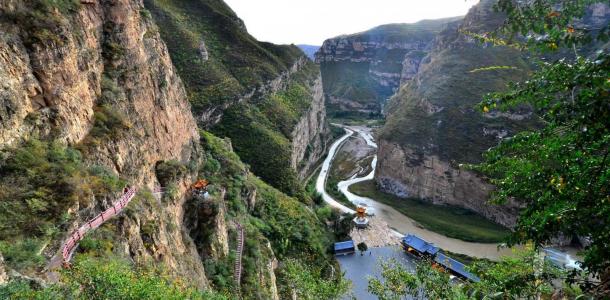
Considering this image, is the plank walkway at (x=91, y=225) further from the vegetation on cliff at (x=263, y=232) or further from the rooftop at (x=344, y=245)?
the rooftop at (x=344, y=245)

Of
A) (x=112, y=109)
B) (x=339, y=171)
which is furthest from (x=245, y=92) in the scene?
(x=112, y=109)

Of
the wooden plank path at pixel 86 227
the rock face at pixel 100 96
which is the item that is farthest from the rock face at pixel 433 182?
the wooden plank path at pixel 86 227

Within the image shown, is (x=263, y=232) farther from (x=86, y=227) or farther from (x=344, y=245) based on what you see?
(x=86, y=227)

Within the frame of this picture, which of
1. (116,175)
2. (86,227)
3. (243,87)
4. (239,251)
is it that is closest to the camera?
(86,227)

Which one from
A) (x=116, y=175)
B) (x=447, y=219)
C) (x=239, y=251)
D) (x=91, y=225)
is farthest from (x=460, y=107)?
(x=91, y=225)

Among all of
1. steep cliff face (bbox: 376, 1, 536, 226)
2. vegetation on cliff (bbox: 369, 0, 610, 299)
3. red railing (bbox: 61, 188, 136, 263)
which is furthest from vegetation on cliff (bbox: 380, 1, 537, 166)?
vegetation on cliff (bbox: 369, 0, 610, 299)

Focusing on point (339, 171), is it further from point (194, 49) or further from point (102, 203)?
point (102, 203)
